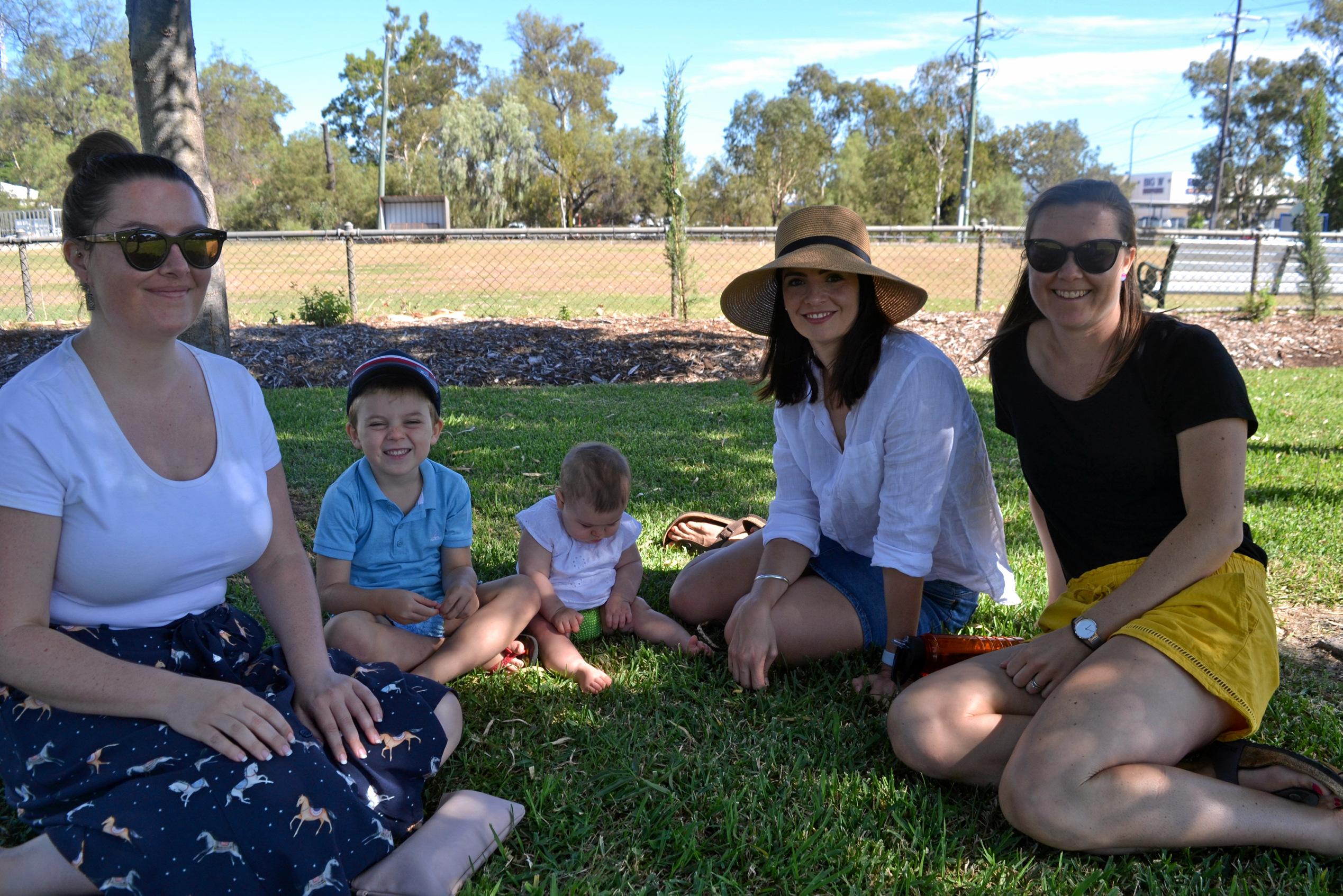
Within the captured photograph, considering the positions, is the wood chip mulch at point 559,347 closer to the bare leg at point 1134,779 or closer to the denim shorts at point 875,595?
the denim shorts at point 875,595

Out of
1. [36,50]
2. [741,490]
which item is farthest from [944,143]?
[741,490]

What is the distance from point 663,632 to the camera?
341 centimetres

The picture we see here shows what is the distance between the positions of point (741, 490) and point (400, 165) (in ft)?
227

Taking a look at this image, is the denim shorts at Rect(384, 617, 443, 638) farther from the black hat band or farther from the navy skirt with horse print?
the black hat band

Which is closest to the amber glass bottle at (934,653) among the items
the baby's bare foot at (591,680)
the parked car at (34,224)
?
the baby's bare foot at (591,680)

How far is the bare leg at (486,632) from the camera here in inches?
118

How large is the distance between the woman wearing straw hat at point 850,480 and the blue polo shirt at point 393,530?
0.95 metres

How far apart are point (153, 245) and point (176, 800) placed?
1.15m

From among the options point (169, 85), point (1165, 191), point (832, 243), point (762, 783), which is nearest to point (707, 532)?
point (832, 243)

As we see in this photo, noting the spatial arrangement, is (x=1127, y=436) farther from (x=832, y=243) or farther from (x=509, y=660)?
(x=509, y=660)

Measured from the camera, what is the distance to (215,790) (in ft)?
6.18

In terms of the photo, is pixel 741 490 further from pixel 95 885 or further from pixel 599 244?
pixel 599 244

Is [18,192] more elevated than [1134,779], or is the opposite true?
[18,192]

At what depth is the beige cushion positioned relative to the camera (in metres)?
2.02
